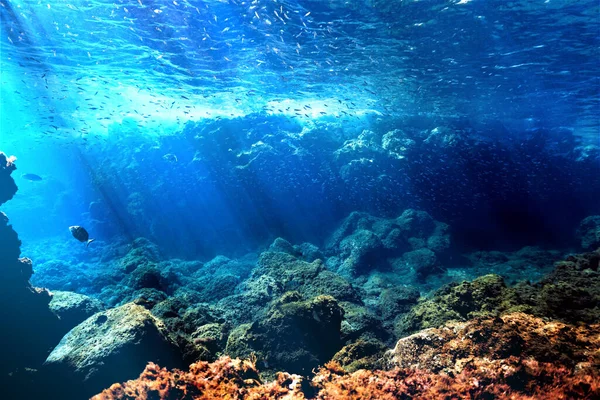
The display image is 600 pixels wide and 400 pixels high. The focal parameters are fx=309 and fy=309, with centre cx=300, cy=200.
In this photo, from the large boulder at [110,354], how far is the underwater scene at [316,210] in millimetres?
34

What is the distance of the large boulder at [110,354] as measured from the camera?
14.7 ft

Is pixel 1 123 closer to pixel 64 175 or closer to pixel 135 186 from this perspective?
pixel 64 175

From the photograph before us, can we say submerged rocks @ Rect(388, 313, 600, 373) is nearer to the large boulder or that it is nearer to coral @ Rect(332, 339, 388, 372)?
coral @ Rect(332, 339, 388, 372)

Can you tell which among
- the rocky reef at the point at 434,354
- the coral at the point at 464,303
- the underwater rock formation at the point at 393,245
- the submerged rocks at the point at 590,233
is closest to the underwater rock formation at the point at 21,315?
the rocky reef at the point at 434,354

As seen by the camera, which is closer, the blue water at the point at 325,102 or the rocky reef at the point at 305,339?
the rocky reef at the point at 305,339

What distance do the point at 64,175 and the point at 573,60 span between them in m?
49.5

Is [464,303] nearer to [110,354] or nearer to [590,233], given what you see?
[110,354]

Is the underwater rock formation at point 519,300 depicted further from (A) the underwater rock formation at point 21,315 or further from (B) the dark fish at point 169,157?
(B) the dark fish at point 169,157

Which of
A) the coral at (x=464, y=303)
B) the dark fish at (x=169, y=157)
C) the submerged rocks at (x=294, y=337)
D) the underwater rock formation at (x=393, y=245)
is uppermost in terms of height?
the dark fish at (x=169, y=157)

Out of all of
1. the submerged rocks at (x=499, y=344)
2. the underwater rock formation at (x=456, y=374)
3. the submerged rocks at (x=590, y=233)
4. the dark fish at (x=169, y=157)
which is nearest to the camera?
the underwater rock formation at (x=456, y=374)

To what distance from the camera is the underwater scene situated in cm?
436

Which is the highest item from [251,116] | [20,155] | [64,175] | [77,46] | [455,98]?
[20,155]

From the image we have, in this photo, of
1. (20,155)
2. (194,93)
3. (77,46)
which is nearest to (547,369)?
(77,46)

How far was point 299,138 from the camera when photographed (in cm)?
2250
